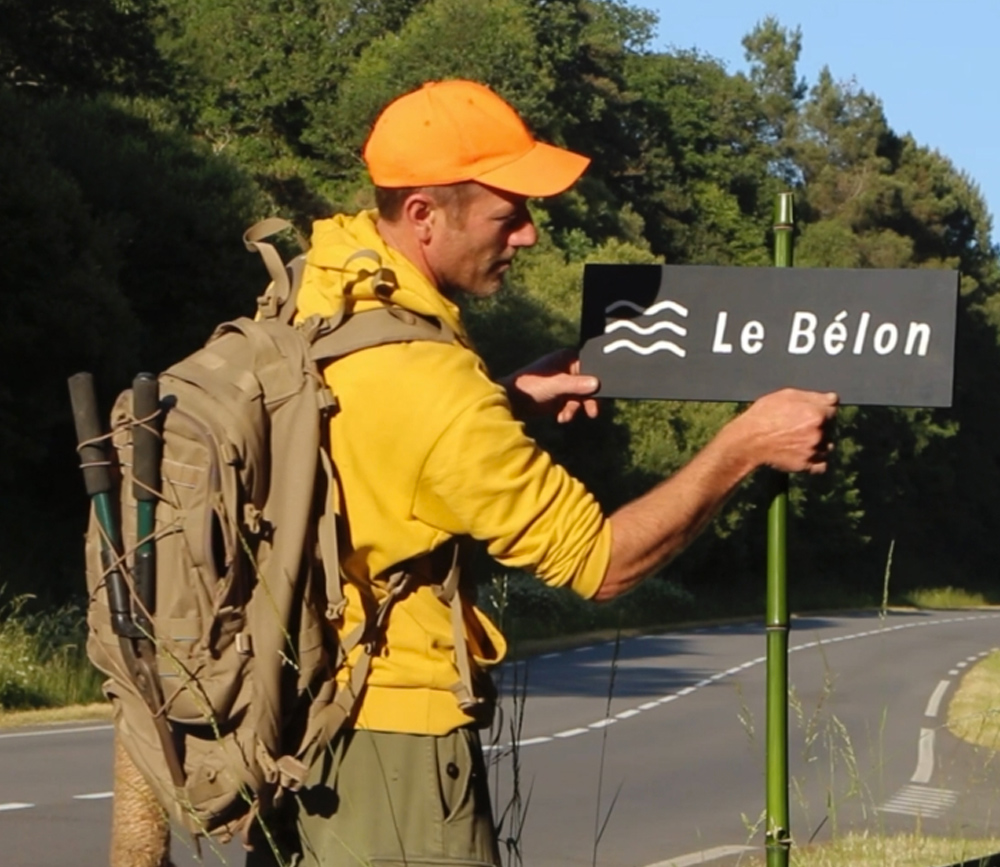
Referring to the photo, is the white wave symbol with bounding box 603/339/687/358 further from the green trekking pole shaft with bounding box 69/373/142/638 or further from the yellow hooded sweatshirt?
the green trekking pole shaft with bounding box 69/373/142/638

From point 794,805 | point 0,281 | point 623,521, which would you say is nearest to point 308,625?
point 623,521

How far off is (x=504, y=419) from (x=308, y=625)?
44 cm

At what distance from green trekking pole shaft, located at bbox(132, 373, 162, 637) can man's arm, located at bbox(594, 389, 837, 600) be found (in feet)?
2.34

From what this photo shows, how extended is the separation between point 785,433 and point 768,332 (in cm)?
57

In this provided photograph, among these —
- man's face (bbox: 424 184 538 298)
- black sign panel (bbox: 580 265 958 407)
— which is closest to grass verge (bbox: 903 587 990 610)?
black sign panel (bbox: 580 265 958 407)

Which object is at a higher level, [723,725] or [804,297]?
[804,297]

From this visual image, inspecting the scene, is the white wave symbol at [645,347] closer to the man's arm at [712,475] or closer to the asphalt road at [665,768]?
the man's arm at [712,475]

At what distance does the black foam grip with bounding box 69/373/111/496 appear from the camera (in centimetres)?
310

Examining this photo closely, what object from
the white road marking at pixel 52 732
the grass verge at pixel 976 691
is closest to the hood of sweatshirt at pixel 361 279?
the white road marking at pixel 52 732

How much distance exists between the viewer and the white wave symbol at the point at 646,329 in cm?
401

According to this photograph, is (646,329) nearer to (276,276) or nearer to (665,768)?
(276,276)

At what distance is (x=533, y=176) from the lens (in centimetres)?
332

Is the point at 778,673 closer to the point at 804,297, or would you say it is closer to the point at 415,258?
the point at 804,297

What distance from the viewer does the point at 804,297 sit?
4004 millimetres
